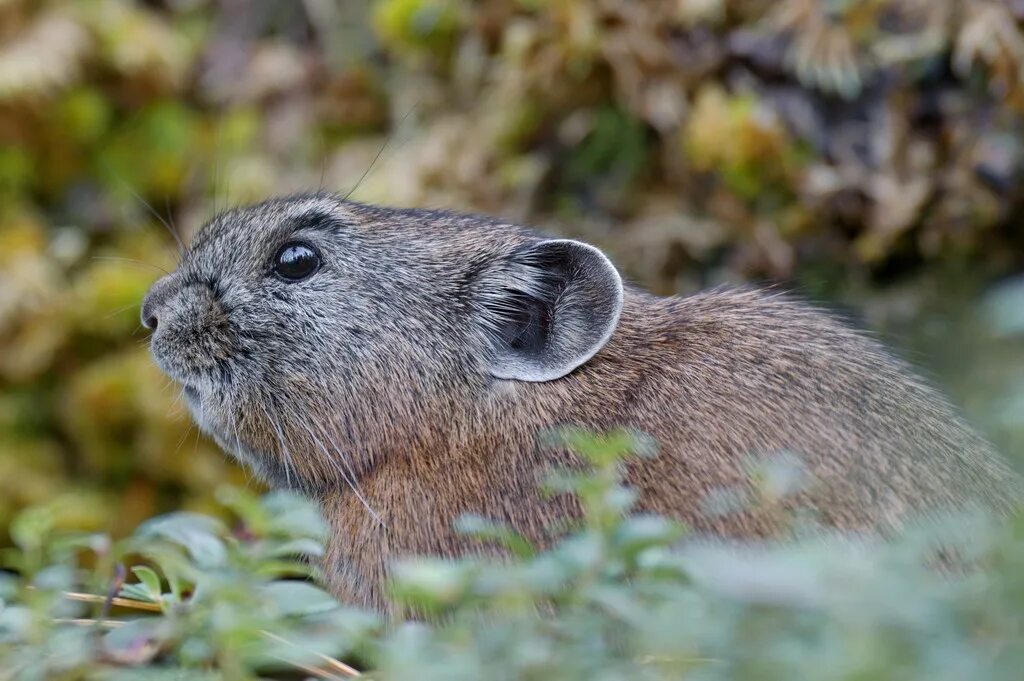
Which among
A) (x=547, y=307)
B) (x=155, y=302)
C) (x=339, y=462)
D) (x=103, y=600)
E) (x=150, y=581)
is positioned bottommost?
(x=150, y=581)

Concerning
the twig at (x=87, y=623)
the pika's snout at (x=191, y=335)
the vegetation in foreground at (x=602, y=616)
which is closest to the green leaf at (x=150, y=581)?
the vegetation in foreground at (x=602, y=616)

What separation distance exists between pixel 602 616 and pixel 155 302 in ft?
7.13

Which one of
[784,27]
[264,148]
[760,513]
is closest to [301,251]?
[760,513]

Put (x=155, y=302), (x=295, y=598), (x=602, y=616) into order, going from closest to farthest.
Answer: (x=602, y=616), (x=295, y=598), (x=155, y=302)

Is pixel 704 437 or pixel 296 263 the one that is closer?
pixel 704 437

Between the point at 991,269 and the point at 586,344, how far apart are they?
2.75 metres

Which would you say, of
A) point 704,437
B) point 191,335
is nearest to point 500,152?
point 191,335

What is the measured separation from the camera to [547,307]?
336cm

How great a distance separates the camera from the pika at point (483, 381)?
2.91 m

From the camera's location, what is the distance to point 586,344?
322 centimetres

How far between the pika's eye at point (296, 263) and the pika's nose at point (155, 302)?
34 cm

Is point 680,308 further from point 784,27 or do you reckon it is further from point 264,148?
point 264,148

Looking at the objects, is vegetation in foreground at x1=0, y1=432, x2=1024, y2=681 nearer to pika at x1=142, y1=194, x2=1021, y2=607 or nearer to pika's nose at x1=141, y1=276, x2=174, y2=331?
pika at x1=142, y1=194, x2=1021, y2=607

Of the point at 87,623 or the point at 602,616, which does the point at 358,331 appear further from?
the point at 602,616
